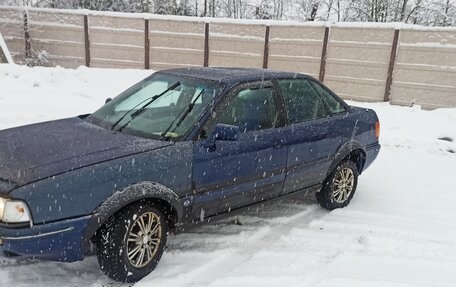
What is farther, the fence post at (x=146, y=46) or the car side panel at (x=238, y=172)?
the fence post at (x=146, y=46)

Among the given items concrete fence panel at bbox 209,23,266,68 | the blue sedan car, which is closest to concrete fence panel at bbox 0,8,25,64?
concrete fence panel at bbox 209,23,266,68

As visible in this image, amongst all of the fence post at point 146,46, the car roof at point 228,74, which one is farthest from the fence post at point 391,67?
the car roof at point 228,74

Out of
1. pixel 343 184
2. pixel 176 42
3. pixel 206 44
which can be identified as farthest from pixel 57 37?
pixel 343 184

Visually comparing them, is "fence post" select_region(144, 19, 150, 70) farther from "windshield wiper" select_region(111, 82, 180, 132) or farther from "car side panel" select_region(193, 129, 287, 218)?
"car side panel" select_region(193, 129, 287, 218)

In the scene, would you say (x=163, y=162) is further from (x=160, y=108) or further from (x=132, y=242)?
(x=160, y=108)

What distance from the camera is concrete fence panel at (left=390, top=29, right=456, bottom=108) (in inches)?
488

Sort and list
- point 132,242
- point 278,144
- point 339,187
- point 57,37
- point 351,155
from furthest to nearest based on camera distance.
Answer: point 57,37 → point 351,155 → point 339,187 → point 278,144 → point 132,242

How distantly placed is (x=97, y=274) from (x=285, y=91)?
2532mm

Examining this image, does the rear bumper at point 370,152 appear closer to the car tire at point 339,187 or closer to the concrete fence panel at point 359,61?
the car tire at point 339,187

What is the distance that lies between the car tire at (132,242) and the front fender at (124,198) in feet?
0.35

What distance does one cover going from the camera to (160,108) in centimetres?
412

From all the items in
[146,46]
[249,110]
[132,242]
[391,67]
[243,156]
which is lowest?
[132,242]

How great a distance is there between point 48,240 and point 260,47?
12.4 metres

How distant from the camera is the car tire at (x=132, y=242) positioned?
3.27 meters
